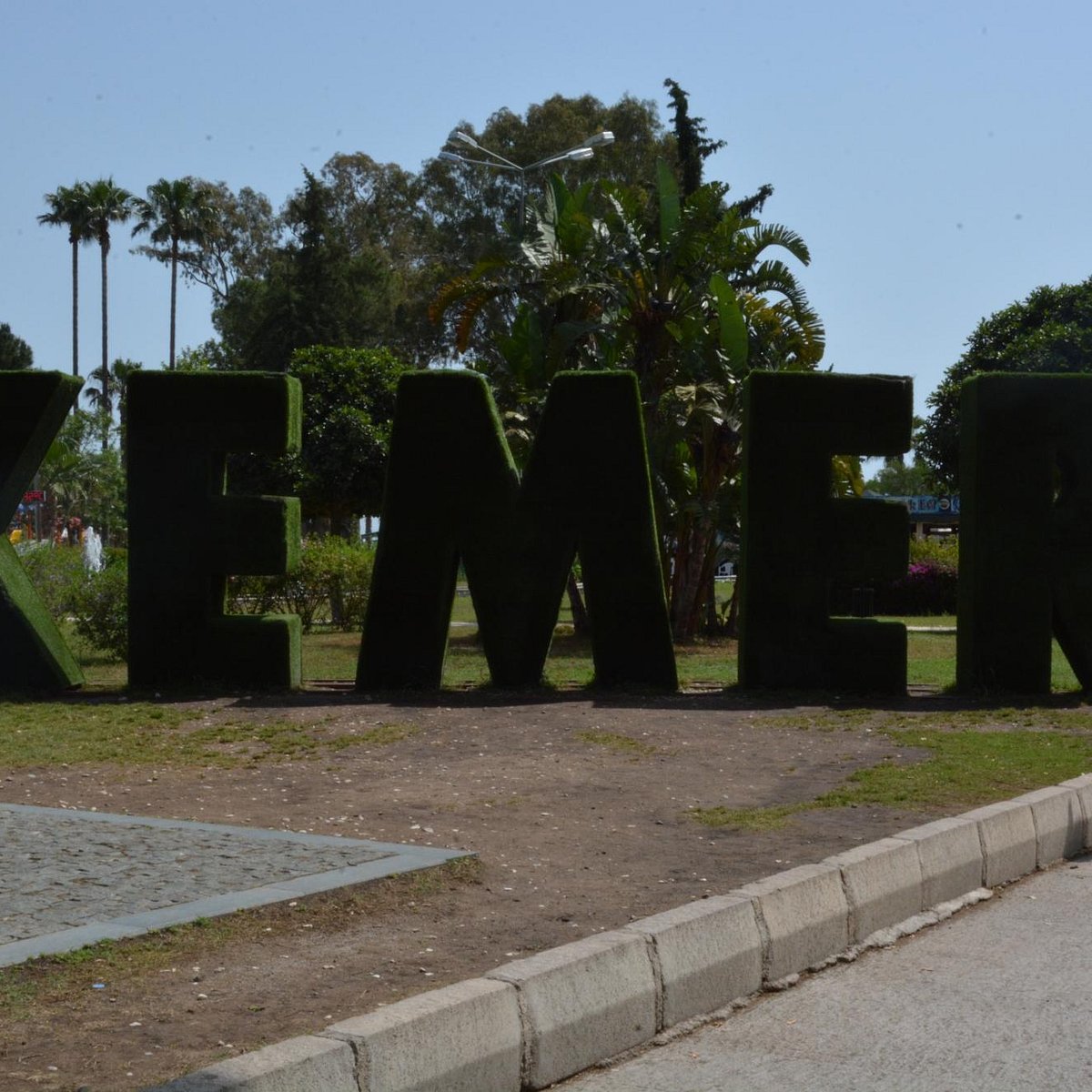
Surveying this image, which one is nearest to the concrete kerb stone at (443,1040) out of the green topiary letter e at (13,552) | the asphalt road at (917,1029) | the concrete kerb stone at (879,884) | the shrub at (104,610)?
the asphalt road at (917,1029)

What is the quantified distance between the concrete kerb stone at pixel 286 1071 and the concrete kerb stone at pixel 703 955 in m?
1.49

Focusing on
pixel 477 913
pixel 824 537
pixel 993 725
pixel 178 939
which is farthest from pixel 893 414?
pixel 178 939

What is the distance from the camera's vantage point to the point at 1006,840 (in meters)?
7.83

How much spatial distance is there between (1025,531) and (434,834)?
27.6 feet

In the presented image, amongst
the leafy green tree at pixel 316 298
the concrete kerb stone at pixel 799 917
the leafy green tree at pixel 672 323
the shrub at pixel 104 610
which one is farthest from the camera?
the leafy green tree at pixel 316 298

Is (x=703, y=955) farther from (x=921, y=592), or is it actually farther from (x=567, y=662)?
(x=921, y=592)

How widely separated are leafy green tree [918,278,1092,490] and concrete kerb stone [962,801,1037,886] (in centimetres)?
2796

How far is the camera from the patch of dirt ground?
4766 mm

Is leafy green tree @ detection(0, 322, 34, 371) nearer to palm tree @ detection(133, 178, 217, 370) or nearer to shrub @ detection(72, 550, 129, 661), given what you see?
palm tree @ detection(133, 178, 217, 370)

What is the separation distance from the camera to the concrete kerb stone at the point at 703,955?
538cm

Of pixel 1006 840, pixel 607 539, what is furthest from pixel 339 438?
pixel 1006 840

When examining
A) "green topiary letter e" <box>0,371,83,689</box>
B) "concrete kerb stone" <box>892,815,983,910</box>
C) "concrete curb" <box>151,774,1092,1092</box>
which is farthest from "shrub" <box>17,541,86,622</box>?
"concrete curb" <box>151,774,1092,1092</box>

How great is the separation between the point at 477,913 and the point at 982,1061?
2142mm

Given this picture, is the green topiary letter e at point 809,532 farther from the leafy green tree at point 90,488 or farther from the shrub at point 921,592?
the leafy green tree at point 90,488
